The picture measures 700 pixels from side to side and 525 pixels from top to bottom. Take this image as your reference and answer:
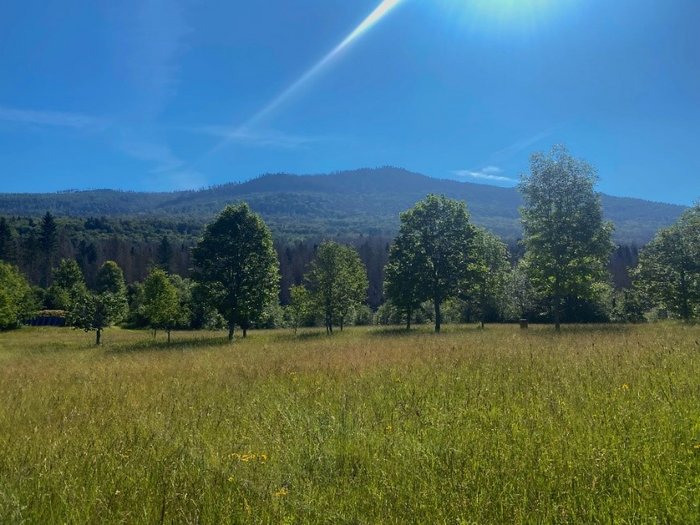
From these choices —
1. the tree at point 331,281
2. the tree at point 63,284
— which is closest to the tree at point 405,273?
the tree at point 331,281

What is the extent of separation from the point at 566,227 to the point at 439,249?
10954 millimetres

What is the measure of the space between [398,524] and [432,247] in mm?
33365

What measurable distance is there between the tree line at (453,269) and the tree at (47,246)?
57.4 m

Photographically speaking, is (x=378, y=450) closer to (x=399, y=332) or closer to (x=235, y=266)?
(x=399, y=332)

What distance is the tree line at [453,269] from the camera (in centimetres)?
2689

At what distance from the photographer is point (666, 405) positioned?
16.4 ft

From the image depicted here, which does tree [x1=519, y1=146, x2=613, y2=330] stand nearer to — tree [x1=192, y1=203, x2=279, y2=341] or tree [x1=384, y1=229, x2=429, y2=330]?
tree [x1=384, y1=229, x2=429, y2=330]

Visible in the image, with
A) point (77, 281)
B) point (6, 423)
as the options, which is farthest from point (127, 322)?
point (6, 423)

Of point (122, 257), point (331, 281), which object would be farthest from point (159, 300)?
point (122, 257)

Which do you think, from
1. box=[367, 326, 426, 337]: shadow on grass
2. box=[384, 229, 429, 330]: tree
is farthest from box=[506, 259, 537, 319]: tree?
box=[367, 326, 426, 337]: shadow on grass

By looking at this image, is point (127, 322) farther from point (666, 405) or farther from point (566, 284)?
point (666, 405)

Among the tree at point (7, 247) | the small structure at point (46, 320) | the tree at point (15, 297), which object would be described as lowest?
the small structure at point (46, 320)

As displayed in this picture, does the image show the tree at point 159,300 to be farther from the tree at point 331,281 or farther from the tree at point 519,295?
the tree at point 519,295

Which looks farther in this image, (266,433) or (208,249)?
(208,249)
